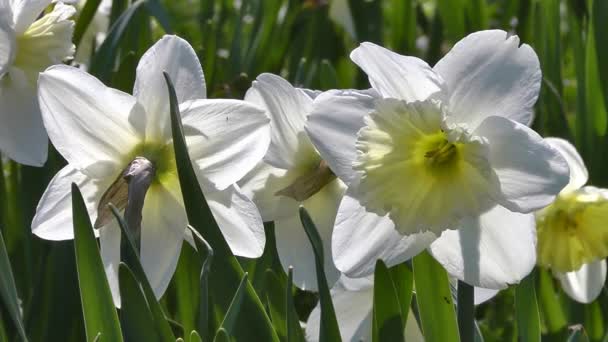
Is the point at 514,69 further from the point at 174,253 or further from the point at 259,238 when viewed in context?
the point at 174,253

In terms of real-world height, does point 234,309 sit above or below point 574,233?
above

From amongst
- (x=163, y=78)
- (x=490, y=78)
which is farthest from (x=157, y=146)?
(x=490, y=78)

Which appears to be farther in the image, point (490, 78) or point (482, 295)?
point (482, 295)

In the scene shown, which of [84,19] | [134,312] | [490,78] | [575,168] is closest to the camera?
[134,312]

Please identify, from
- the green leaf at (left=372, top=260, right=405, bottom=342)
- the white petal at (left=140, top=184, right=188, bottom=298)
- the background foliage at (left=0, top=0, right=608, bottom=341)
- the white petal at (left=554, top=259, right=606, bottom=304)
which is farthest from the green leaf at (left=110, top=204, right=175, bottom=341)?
the white petal at (left=554, top=259, right=606, bottom=304)

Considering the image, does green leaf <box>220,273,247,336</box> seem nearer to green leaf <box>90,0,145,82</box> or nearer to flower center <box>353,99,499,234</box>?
flower center <box>353,99,499,234</box>

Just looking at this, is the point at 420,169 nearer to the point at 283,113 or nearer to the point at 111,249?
the point at 283,113

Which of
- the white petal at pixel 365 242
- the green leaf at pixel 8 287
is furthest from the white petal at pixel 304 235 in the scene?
the green leaf at pixel 8 287
